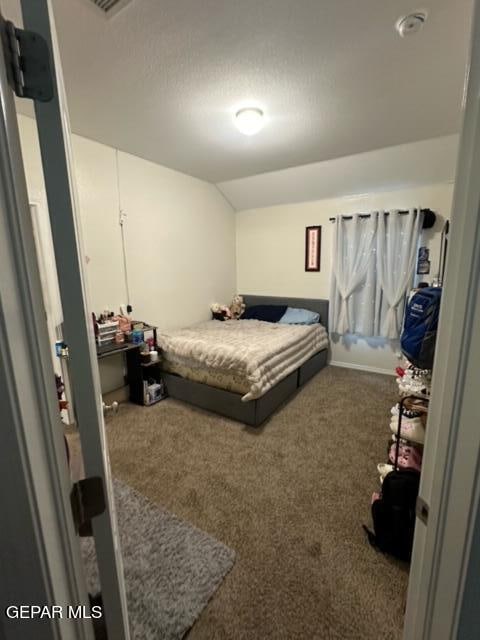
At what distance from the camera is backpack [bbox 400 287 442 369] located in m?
1.42

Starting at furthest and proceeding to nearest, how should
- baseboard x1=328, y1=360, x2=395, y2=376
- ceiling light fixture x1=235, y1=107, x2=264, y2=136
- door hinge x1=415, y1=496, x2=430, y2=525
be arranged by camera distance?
baseboard x1=328, y1=360, x2=395, y2=376 → ceiling light fixture x1=235, y1=107, x2=264, y2=136 → door hinge x1=415, y1=496, x2=430, y2=525

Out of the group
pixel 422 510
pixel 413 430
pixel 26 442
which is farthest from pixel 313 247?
pixel 26 442

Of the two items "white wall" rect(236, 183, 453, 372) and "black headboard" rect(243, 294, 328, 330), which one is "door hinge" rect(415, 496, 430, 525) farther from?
"black headboard" rect(243, 294, 328, 330)

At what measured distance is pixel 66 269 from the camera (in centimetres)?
52

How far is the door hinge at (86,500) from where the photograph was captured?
55cm

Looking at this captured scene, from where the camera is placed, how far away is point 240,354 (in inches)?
105

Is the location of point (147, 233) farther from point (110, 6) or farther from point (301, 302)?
point (301, 302)

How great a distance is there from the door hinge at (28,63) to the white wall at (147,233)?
85.3 inches

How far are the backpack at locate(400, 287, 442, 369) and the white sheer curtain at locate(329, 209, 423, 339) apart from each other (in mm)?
2316

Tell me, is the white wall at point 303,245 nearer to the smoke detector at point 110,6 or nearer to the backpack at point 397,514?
the backpack at point 397,514

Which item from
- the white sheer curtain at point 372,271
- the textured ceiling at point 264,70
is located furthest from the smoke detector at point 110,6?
the white sheer curtain at point 372,271

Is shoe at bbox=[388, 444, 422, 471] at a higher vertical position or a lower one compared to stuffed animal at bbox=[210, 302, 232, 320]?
lower

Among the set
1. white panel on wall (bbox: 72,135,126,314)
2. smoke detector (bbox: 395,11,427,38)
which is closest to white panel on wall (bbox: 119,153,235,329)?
white panel on wall (bbox: 72,135,126,314)

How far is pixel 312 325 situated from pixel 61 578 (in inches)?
148
